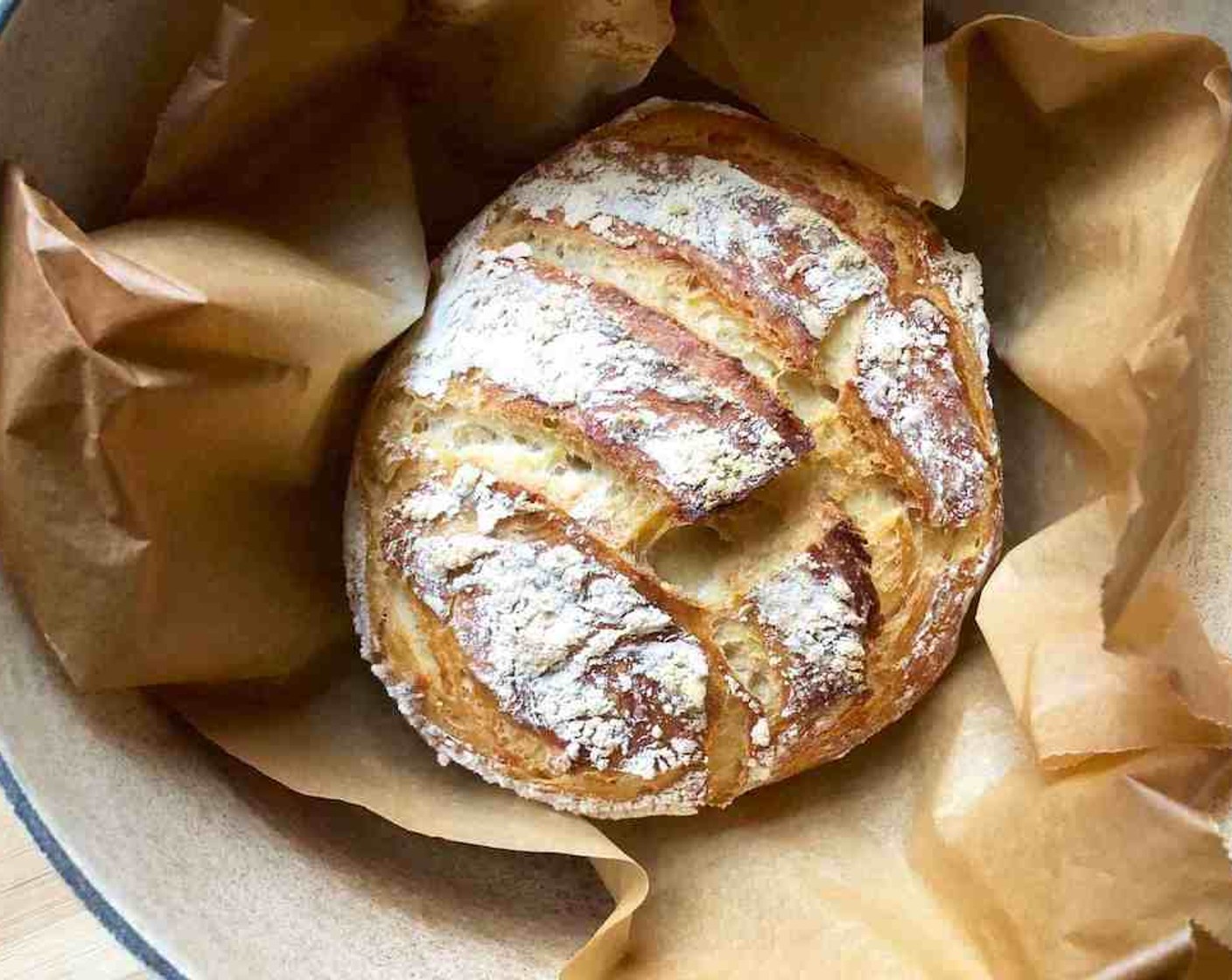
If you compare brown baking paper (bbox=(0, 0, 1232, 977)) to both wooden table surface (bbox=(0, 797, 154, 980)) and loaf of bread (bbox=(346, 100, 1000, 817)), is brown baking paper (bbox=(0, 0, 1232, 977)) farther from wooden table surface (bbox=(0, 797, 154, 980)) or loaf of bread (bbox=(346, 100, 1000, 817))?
wooden table surface (bbox=(0, 797, 154, 980))

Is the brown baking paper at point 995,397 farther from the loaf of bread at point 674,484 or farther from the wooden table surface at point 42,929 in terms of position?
the wooden table surface at point 42,929

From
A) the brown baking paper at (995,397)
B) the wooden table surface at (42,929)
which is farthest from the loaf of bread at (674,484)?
the wooden table surface at (42,929)

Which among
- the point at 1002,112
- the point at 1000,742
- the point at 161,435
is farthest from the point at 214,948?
the point at 1002,112

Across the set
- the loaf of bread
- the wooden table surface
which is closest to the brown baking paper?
the loaf of bread

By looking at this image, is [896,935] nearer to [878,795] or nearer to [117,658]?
[878,795]

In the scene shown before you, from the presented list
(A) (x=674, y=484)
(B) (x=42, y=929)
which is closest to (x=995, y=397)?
(A) (x=674, y=484)

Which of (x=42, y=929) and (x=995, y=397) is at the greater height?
A: (x=995, y=397)

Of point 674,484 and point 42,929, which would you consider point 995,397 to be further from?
point 42,929
